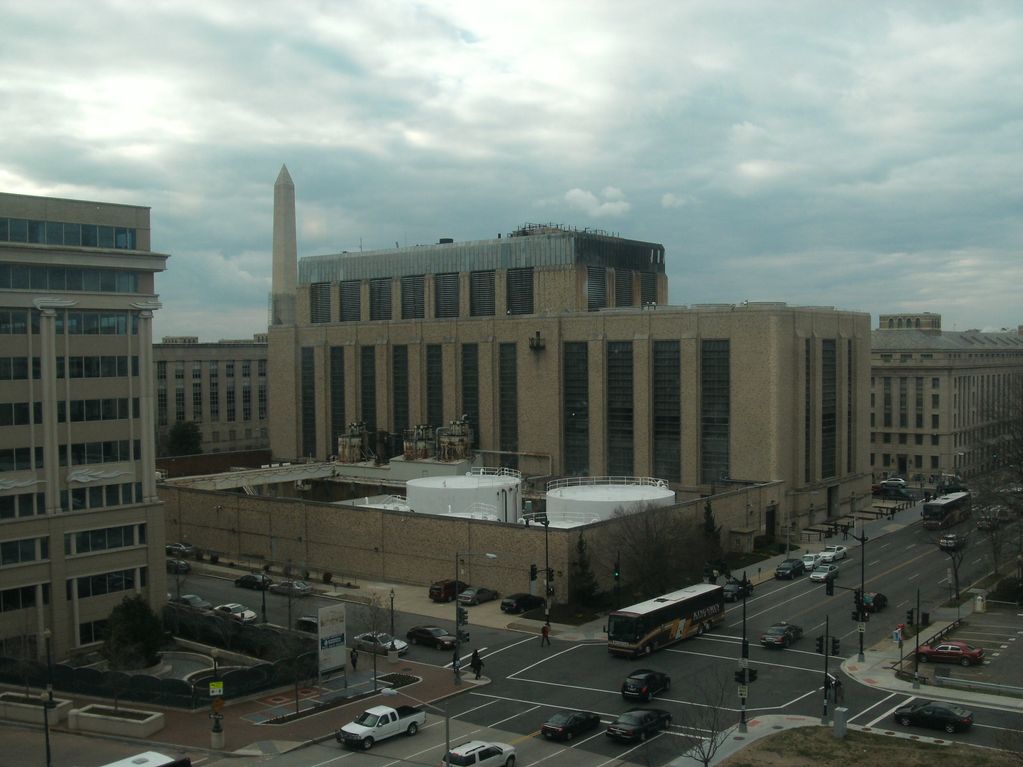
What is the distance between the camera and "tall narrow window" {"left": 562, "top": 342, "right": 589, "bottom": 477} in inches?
3260

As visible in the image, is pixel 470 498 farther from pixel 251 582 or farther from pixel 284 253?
pixel 284 253

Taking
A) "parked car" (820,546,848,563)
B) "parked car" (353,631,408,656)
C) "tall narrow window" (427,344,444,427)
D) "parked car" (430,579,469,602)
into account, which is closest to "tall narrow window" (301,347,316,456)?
"tall narrow window" (427,344,444,427)

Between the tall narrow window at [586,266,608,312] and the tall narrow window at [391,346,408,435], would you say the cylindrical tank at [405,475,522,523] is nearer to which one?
the tall narrow window at [391,346,408,435]

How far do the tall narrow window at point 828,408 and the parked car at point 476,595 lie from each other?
35637 millimetres

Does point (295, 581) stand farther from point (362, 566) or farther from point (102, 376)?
point (102, 376)

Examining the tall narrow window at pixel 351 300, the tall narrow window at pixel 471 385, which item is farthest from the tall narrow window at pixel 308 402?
the tall narrow window at pixel 471 385

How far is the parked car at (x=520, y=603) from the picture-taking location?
54.4m

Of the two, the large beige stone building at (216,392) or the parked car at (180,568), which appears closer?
the parked car at (180,568)

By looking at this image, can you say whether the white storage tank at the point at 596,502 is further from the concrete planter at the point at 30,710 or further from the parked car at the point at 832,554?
the concrete planter at the point at 30,710

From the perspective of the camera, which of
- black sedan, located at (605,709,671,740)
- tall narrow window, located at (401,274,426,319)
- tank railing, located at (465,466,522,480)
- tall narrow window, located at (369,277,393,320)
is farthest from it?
tall narrow window, located at (369,277,393,320)

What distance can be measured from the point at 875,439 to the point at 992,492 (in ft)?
147

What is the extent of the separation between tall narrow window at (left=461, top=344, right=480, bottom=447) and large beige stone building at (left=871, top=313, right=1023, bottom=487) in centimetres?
4852

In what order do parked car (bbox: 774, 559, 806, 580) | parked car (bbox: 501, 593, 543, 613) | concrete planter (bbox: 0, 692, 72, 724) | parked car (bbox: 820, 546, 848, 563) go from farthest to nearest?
parked car (bbox: 820, 546, 848, 563) < parked car (bbox: 774, 559, 806, 580) < parked car (bbox: 501, 593, 543, 613) < concrete planter (bbox: 0, 692, 72, 724)

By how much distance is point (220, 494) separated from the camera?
73.9 m
